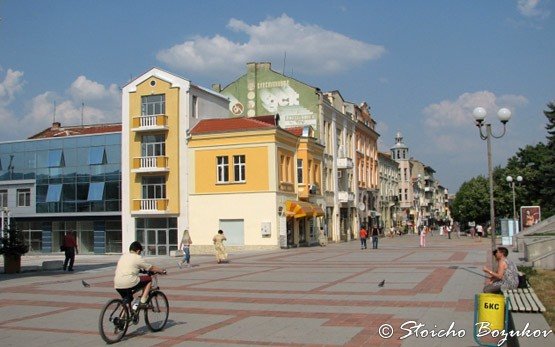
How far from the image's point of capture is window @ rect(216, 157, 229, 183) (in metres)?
42.6

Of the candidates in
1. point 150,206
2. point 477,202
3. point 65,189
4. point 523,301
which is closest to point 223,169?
point 150,206

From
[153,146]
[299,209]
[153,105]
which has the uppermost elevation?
[153,105]

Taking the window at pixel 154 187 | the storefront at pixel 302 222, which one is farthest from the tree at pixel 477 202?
the window at pixel 154 187

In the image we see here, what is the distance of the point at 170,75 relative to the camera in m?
44.6

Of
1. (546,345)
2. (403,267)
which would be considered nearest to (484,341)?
(546,345)

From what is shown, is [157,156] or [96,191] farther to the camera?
[96,191]

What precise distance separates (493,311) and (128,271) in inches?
229

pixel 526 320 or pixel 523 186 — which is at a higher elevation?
pixel 523 186

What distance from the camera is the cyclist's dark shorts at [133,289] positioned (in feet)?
33.4

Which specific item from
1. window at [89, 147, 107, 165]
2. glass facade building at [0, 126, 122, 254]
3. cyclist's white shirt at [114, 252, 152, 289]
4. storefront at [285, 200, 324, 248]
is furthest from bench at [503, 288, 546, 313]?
window at [89, 147, 107, 165]

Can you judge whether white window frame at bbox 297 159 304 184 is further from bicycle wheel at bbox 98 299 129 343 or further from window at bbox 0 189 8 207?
bicycle wheel at bbox 98 299 129 343

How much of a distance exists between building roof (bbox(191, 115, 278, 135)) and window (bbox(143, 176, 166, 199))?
14.9 ft

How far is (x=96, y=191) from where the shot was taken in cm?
4816

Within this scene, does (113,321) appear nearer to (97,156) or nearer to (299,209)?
(299,209)
